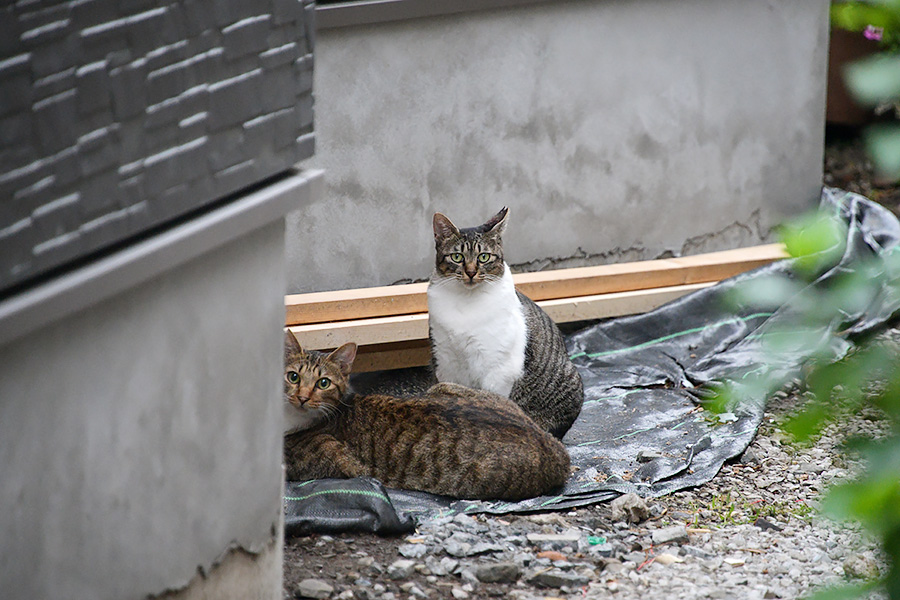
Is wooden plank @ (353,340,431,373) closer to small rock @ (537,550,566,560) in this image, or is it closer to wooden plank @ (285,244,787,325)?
wooden plank @ (285,244,787,325)

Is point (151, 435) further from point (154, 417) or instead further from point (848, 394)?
point (848, 394)

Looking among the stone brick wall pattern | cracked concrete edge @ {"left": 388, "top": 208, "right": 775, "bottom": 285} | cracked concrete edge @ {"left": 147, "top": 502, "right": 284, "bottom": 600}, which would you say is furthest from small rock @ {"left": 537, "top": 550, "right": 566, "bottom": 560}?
cracked concrete edge @ {"left": 388, "top": 208, "right": 775, "bottom": 285}

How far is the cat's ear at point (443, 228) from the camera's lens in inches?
188

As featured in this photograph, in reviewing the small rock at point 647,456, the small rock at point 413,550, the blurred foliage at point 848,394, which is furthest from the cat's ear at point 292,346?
the blurred foliage at point 848,394

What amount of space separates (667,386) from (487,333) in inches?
57.1

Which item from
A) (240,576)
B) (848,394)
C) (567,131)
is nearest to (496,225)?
(567,131)

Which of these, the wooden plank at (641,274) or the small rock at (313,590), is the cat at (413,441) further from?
the wooden plank at (641,274)

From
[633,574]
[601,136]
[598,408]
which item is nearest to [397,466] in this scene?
[633,574]

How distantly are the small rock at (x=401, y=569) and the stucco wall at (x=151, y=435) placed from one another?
0.55 meters

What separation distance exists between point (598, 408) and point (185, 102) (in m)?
3.51

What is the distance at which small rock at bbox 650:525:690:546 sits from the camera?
12.0 feet

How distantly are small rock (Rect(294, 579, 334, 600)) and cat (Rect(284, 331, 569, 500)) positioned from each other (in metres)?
0.97

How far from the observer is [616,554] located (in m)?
3.53

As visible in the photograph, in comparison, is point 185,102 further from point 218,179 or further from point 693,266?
point 693,266
